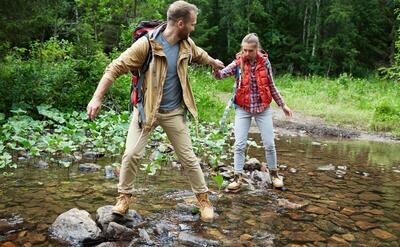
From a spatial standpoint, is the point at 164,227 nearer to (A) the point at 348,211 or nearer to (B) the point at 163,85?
(B) the point at 163,85

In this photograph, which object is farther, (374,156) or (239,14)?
(239,14)

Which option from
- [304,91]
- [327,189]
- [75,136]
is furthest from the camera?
[304,91]

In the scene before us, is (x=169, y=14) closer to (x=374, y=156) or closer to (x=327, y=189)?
(x=327, y=189)

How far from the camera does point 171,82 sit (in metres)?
3.90

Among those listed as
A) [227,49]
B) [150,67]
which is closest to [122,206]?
[150,67]

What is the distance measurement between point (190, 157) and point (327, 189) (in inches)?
104

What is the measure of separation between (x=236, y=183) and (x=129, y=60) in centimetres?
246

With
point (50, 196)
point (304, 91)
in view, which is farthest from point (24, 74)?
point (304, 91)

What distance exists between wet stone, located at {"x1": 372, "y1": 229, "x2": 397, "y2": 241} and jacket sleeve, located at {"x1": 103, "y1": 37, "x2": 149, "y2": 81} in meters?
2.87

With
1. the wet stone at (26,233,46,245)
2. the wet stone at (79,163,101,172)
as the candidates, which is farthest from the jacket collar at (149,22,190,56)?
the wet stone at (79,163,101,172)

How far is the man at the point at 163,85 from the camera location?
3.69 m

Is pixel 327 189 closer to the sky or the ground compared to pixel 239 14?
closer to the ground

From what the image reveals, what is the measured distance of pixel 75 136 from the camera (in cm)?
678

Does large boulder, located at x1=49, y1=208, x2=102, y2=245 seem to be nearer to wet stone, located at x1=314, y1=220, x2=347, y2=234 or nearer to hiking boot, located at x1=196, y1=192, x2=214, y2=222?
hiking boot, located at x1=196, y1=192, x2=214, y2=222
